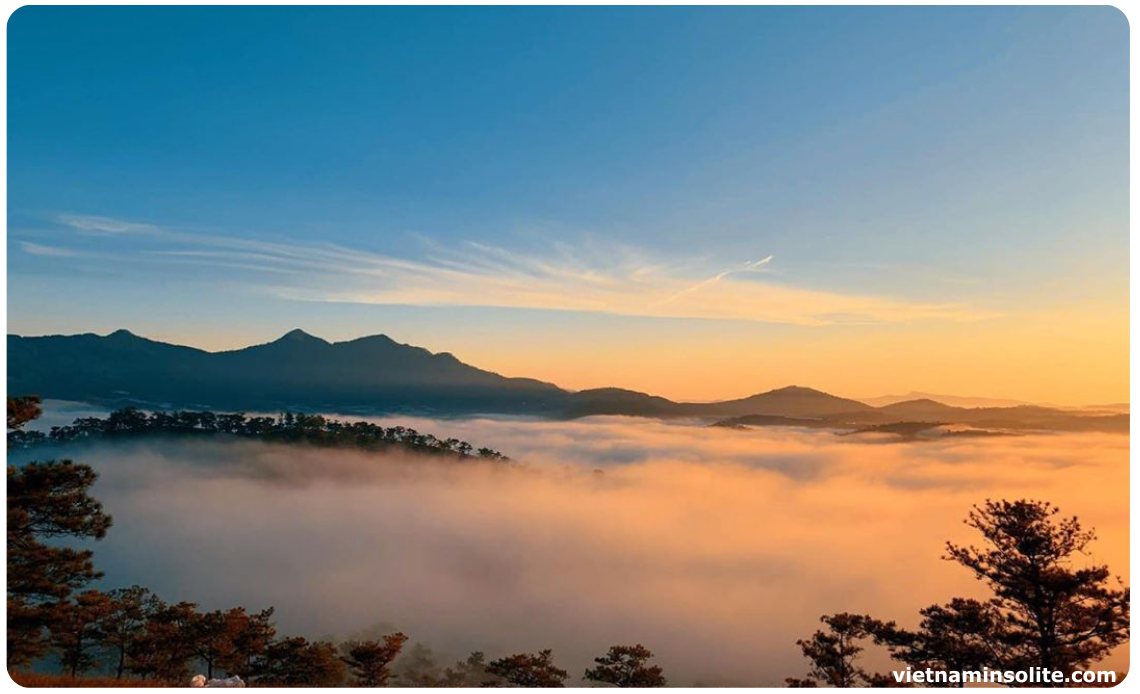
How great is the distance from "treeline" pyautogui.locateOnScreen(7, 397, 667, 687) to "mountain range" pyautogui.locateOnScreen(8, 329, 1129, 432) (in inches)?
1128

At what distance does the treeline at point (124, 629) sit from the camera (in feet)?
35.3

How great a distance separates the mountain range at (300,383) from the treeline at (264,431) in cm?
359

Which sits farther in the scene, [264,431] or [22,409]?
[264,431]

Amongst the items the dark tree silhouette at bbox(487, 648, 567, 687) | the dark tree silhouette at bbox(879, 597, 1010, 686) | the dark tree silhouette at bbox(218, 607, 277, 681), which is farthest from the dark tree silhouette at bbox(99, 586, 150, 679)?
the dark tree silhouette at bbox(879, 597, 1010, 686)

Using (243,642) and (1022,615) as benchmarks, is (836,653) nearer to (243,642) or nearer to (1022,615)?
(1022,615)

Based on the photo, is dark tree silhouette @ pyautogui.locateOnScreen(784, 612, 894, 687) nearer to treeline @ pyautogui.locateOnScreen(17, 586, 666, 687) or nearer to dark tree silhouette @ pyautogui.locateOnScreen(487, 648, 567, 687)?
treeline @ pyautogui.locateOnScreen(17, 586, 666, 687)

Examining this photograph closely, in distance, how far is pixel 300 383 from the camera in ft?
249

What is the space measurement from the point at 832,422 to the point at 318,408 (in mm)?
71298

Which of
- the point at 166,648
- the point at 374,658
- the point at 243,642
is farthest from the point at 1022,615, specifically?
the point at 166,648

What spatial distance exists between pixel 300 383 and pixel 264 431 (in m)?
17.1

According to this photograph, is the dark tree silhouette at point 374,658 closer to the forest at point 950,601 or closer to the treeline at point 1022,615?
the forest at point 950,601

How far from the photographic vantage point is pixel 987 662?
10.7m

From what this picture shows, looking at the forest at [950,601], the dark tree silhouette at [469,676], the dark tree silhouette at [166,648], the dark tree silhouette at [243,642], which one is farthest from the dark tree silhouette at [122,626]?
the dark tree silhouette at [469,676]

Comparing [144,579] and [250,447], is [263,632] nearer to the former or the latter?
[144,579]
